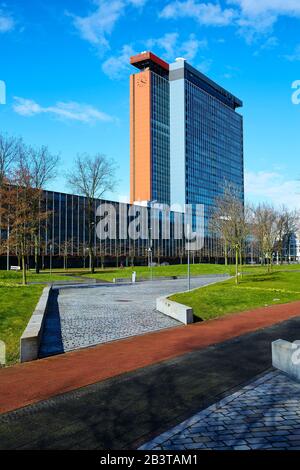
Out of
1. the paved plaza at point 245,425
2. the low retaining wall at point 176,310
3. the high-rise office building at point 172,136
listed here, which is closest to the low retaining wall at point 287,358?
the paved plaza at point 245,425

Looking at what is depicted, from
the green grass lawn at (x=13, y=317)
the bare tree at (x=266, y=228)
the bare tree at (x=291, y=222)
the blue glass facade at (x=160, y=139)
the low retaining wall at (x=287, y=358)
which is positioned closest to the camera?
the low retaining wall at (x=287, y=358)

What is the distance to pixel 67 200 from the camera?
82.1 meters

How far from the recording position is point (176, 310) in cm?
1467

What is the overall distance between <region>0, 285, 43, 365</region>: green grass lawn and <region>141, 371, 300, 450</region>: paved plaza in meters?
5.02

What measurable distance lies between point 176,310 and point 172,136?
153 metres

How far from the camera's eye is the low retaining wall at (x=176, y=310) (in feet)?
45.2

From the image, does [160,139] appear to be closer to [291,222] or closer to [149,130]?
[149,130]

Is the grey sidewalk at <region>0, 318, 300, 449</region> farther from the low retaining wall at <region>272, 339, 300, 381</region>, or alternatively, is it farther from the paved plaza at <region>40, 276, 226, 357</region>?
the paved plaza at <region>40, 276, 226, 357</region>

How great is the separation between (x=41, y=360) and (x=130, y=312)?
299 inches

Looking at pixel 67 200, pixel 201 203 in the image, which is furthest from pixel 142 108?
pixel 67 200

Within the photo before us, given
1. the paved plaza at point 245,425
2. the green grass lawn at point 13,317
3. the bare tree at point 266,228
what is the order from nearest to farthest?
the paved plaza at point 245,425
the green grass lawn at point 13,317
the bare tree at point 266,228

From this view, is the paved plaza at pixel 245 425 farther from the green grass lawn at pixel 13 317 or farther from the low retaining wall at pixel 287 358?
the green grass lawn at pixel 13 317

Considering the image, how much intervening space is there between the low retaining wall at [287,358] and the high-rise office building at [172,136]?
145144 mm

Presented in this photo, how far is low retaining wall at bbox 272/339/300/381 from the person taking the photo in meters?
7.26
